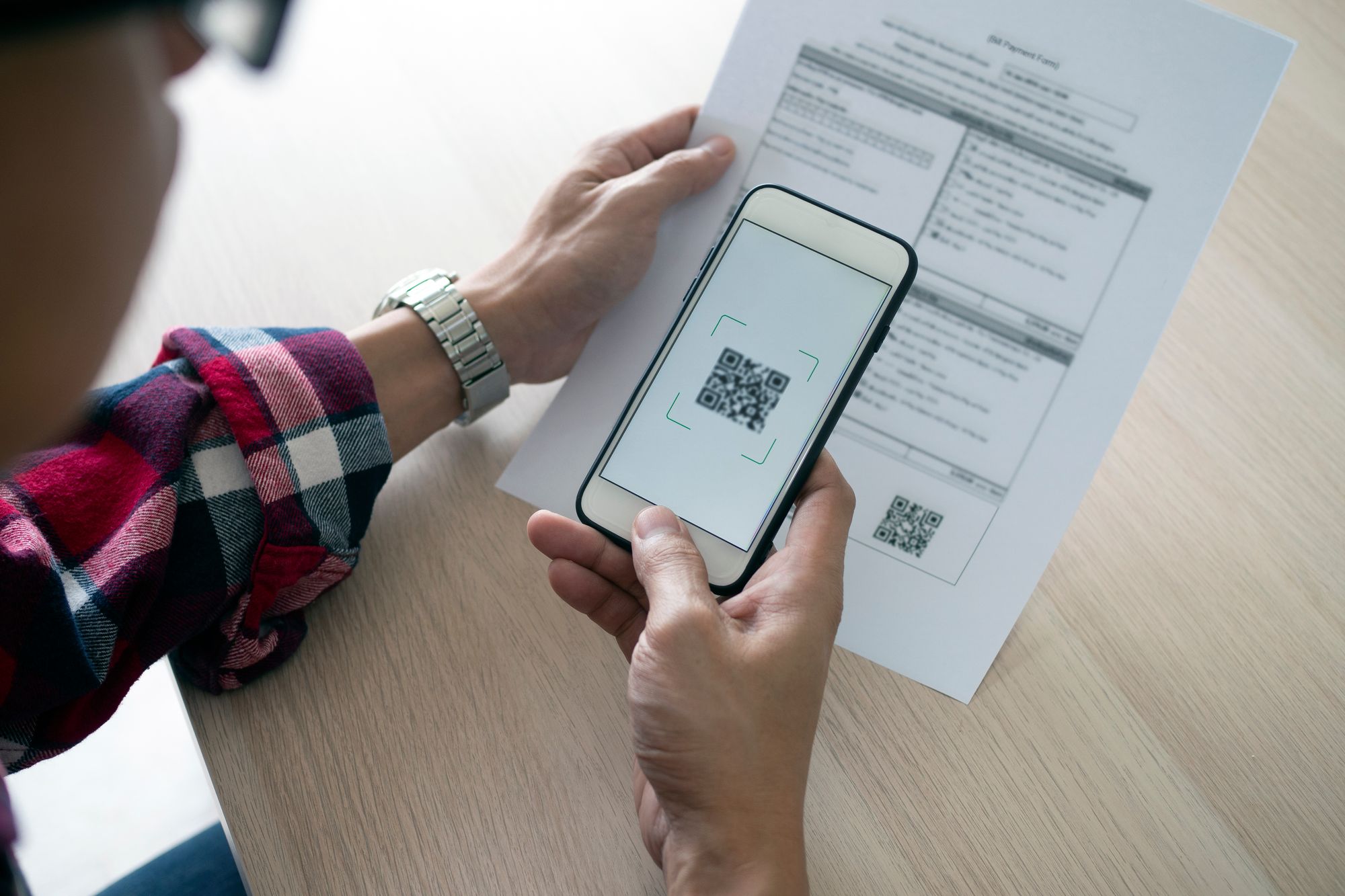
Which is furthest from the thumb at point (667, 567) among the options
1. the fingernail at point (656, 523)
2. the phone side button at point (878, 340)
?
the phone side button at point (878, 340)

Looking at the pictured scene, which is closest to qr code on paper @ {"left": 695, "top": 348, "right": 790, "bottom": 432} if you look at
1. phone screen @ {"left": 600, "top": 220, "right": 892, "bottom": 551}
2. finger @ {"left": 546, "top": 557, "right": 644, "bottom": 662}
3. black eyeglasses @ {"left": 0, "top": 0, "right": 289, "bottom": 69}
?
phone screen @ {"left": 600, "top": 220, "right": 892, "bottom": 551}

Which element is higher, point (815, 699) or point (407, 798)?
point (815, 699)

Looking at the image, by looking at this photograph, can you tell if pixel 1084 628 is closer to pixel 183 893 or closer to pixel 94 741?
pixel 183 893

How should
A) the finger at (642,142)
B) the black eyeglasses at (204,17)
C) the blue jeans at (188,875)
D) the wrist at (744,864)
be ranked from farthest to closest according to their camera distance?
the finger at (642,142)
the blue jeans at (188,875)
the wrist at (744,864)
the black eyeglasses at (204,17)

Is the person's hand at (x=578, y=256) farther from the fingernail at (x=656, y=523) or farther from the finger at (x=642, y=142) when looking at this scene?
the fingernail at (x=656, y=523)

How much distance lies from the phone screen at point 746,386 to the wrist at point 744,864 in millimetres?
144

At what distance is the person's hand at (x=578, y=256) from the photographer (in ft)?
1.77

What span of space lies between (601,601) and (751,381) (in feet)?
0.48

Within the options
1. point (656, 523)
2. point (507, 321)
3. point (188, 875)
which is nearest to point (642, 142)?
point (507, 321)

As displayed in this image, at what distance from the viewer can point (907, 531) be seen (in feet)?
1.66

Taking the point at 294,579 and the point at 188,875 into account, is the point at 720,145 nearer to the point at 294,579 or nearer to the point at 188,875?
the point at 294,579

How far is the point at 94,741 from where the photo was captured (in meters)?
0.61

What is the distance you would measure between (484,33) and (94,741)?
60 cm

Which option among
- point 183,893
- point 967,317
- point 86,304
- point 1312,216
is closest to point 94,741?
point 183,893
